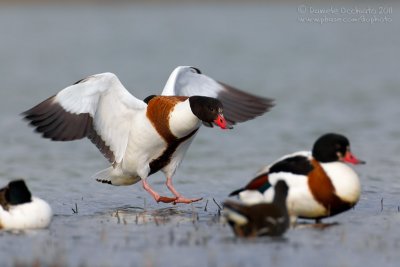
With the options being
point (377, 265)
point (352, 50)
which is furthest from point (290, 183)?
point (352, 50)

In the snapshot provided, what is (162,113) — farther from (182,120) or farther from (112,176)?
(112,176)

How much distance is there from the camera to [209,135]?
15414mm

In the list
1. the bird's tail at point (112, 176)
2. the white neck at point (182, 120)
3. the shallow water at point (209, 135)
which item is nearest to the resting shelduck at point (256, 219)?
the shallow water at point (209, 135)

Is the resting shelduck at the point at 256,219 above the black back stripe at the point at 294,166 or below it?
below

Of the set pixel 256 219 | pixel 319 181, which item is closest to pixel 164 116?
pixel 319 181

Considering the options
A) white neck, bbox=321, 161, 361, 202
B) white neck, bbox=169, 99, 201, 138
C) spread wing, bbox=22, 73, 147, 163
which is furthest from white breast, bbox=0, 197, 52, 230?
white neck, bbox=321, 161, 361, 202

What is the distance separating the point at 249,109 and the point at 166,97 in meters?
1.24

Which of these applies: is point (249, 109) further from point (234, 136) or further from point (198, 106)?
point (234, 136)

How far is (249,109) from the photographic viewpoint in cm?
1089

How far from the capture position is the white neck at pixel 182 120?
972 cm

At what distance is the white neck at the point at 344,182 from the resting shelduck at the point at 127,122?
1.68 meters

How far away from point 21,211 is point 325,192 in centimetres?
263

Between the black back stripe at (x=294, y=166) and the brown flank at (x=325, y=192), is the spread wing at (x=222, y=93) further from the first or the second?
the brown flank at (x=325, y=192)

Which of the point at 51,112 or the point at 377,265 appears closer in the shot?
the point at 377,265
